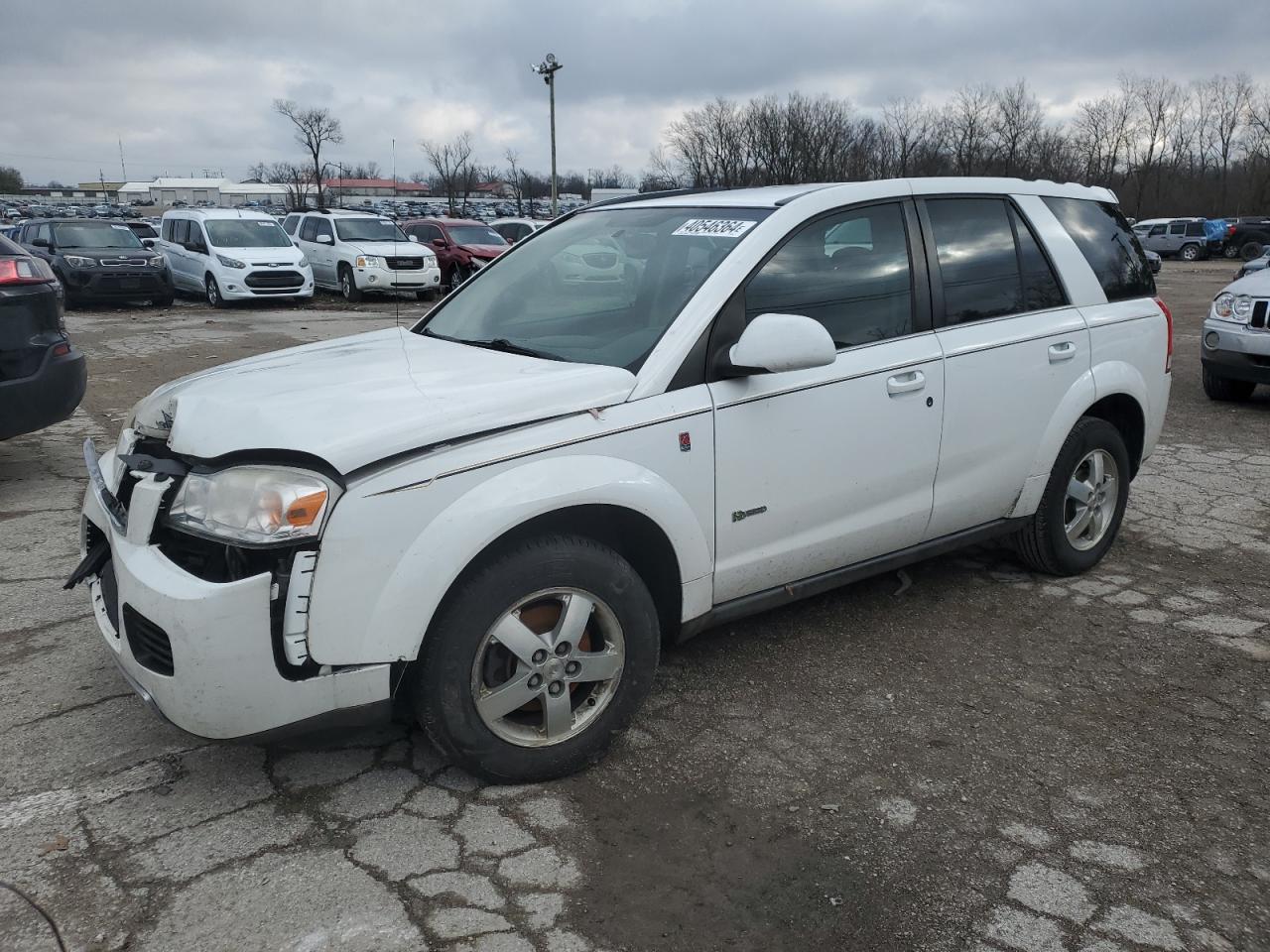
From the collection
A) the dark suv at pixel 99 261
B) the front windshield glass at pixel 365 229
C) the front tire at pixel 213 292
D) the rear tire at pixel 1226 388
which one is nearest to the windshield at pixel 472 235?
the front windshield glass at pixel 365 229

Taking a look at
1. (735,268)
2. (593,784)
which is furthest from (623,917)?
(735,268)

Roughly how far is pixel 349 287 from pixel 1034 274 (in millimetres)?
17340

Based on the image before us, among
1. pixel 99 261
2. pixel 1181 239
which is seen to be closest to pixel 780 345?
pixel 99 261

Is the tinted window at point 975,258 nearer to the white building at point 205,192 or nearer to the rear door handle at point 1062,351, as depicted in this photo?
the rear door handle at point 1062,351

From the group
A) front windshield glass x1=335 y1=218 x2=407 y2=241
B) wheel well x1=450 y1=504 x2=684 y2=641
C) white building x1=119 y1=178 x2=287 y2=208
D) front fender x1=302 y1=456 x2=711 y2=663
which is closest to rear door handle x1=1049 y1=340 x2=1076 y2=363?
wheel well x1=450 y1=504 x2=684 y2=641

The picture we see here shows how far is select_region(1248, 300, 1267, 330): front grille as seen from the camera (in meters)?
8.53

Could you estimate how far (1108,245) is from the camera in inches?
188

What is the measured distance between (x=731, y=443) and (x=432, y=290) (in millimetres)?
18930

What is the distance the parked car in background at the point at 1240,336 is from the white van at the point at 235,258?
1467 centimetres

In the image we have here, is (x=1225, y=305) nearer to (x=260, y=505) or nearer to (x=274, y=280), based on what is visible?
(x=260, y=505)

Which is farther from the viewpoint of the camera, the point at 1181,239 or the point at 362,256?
the point at 1181,239

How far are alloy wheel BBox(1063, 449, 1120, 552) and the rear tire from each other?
540 cm

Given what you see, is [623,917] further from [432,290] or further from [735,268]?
[432,290]

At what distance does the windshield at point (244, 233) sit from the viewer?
18547 millimetres
